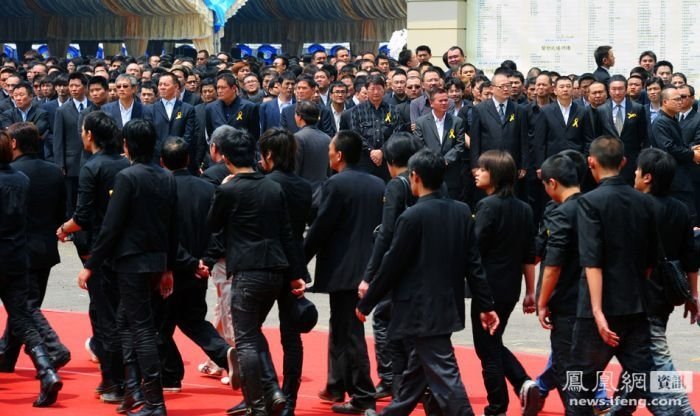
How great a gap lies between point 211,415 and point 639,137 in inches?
315

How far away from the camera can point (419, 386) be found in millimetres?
7828

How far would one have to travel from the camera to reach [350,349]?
347 inches

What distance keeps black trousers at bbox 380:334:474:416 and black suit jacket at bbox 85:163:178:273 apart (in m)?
1.76

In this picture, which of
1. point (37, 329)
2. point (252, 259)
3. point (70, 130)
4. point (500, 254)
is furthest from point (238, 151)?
point (70, 130)

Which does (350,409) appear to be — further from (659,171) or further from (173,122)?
(173,122)

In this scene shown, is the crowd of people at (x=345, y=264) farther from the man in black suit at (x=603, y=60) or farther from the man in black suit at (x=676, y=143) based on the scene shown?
the man in black suit at (x=603, y=60)

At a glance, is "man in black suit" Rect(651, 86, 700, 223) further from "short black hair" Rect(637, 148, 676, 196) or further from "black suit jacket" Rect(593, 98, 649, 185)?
"short black hair" Rect(637, 148, 676, 196)

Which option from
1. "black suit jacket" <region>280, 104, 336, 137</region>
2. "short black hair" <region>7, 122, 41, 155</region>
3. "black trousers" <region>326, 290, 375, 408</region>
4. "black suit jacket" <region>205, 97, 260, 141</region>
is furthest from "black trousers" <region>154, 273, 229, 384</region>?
"black suit jacket" <region>205, 97, 260, 141</region>

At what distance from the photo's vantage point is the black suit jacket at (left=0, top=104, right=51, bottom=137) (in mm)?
16312

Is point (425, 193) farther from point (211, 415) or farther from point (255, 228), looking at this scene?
point (211, 415)

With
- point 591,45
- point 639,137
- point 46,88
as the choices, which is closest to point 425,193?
point 639,137

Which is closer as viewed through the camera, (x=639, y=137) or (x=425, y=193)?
(x=425, y=193)

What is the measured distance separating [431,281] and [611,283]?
3.17 ft

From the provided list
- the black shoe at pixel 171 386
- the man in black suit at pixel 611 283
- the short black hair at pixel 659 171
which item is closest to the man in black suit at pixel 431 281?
the man in black suit at pixel 611 283
